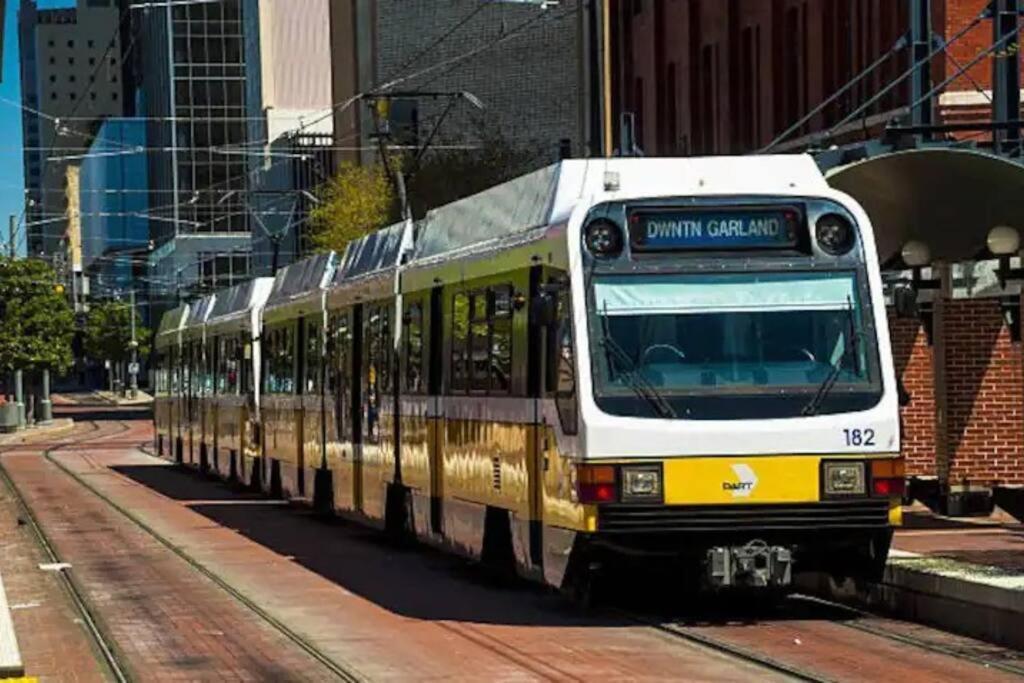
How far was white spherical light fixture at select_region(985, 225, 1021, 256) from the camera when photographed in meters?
22.3

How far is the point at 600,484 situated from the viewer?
51.2ft

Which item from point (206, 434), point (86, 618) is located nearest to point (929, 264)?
point (86, 618)

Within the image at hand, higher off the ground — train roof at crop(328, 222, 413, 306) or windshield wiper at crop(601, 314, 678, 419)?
train roof at crop(328, 222, 413, 306)

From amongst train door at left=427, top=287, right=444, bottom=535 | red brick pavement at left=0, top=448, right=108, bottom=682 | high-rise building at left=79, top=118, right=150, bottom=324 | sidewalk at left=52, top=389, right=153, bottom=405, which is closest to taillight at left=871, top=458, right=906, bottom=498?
red brick pavement at left=0, top=448, right=108, bottom=682

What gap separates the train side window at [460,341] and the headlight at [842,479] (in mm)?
4731

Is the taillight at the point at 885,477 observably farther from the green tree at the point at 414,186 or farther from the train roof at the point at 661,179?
the green tree at the point at 414,186

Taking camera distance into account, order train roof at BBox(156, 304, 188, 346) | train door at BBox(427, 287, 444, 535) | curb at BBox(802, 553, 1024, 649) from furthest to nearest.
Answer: train roof at BBox(156, 304, 188, 346) < train door at BBox(427, 287, 444, 535) < curb at BBox(802, 553, 1024, 649)

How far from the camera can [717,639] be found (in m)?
15.4

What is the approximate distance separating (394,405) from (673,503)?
7.90 m

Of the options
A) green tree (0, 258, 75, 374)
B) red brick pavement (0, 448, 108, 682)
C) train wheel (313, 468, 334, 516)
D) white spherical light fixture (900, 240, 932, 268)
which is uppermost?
green tree (0, 258, 75, 374)

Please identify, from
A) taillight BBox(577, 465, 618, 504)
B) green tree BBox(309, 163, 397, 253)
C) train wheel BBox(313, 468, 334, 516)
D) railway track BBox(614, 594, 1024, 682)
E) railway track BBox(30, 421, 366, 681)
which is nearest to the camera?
railway track BBox(614, 594, 1024, 682)

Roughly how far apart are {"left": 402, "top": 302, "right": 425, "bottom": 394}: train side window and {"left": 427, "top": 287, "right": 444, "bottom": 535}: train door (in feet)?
1.53

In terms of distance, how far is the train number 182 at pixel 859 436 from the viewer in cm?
1576

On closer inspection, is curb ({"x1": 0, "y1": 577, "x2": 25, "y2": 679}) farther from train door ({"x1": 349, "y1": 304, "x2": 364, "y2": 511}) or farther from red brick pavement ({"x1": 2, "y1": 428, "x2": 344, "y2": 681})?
train door ({"x1": 349, "y1": 304, "x2": 364, "y2": 511})
